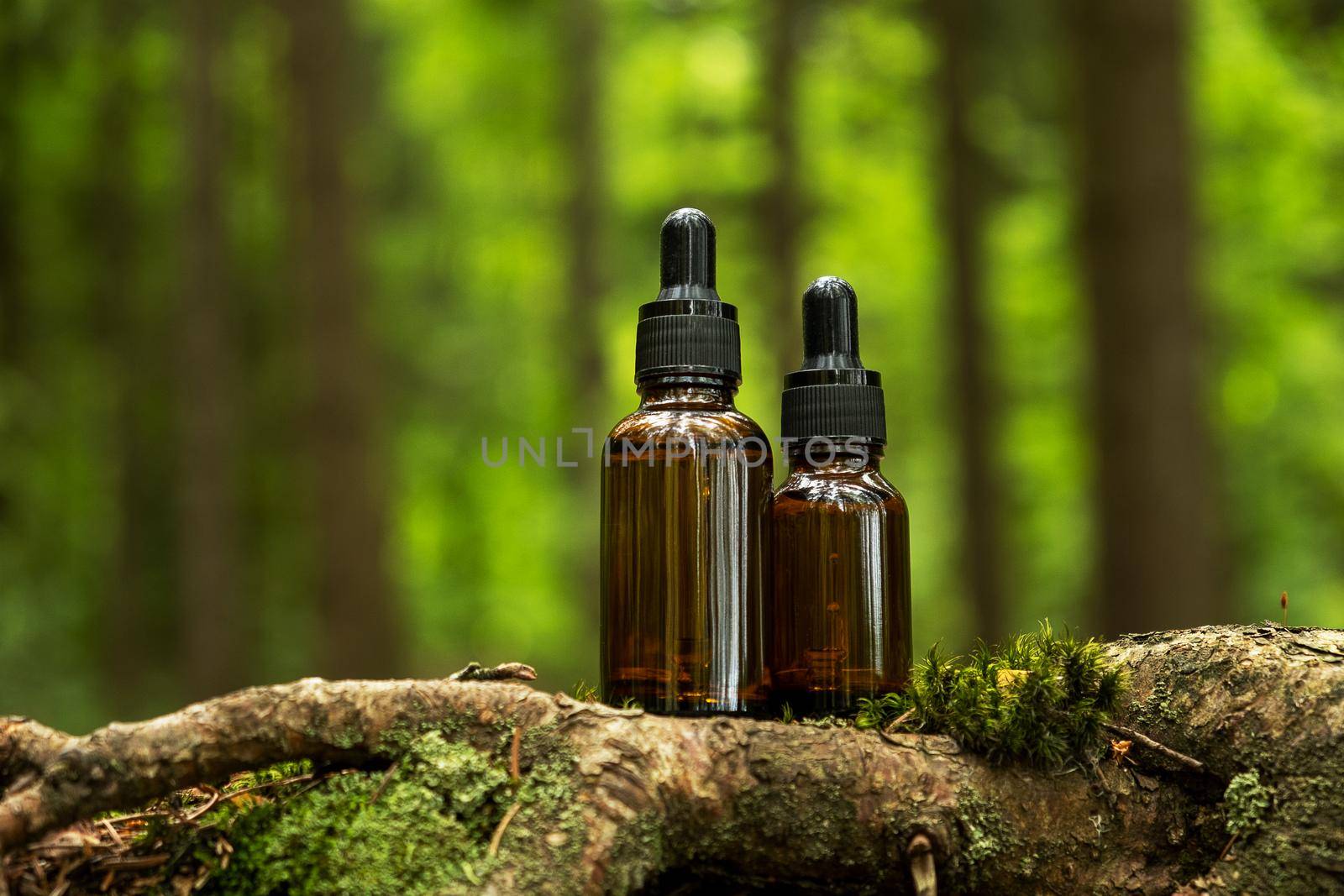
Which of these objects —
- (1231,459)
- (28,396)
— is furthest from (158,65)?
(1231,459)

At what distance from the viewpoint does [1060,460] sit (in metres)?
11.4

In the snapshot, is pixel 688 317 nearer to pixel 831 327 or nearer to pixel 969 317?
pixel 831 327

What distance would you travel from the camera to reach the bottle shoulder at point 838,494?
5.75 feet

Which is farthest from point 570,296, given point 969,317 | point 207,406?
point 969,317

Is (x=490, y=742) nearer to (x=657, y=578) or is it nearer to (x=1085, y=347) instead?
(x=657, y=578)

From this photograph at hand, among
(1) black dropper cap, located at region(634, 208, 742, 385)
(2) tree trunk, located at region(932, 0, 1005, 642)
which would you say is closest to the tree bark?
(1) black dropper cap, located at region(634, 208, 742, 385)

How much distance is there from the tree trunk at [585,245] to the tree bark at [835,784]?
10.7 metres

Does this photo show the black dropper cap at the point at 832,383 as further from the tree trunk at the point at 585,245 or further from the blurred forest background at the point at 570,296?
the tree trunk at the point at 585,245

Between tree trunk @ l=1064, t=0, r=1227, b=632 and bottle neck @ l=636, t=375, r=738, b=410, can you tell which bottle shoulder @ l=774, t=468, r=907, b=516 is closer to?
bottle neck @ l=636, t=375, r=738, b=410

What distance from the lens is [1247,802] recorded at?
4.96 ft

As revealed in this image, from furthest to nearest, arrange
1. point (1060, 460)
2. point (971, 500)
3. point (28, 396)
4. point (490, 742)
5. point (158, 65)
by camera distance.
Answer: point (158, 65)
point (28, 396)
point (1060, 460)
point (971, 500)
point (490, 742)

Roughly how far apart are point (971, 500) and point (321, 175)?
17.5ft

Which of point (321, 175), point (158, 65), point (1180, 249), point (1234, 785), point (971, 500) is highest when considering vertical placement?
point (158, 65)

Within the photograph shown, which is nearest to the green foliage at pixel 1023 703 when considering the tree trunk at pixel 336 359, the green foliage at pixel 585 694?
the green foliage at pixel 585 694
